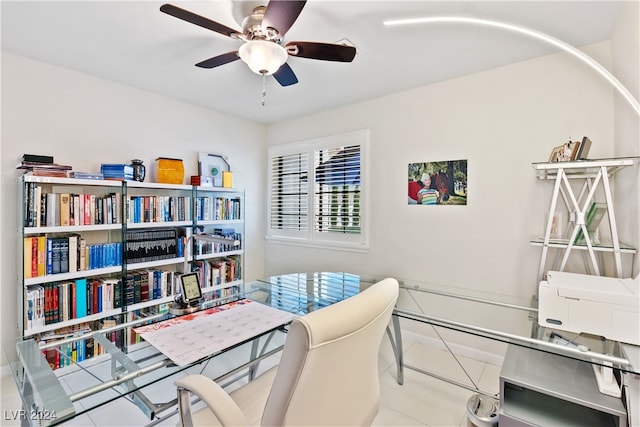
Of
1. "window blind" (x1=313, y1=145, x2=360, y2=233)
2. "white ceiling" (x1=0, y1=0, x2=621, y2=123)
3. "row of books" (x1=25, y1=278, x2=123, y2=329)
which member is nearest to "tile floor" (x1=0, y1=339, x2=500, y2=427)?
"row of books" (x1=25, y1=278, x2=123, y2=329)

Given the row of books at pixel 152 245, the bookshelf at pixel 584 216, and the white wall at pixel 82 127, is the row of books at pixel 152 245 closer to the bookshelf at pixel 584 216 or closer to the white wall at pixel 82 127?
the white wall at pixel 82 127

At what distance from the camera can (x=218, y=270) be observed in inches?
134

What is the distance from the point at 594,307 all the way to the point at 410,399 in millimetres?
1261

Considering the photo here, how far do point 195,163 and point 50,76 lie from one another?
136 centimetres

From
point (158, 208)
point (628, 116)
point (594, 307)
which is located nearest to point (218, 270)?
point (158, 208)

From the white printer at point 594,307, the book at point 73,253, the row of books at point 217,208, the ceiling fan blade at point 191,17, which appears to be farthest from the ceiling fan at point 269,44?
the book at point 73,253

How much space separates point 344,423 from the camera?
42.6 inches

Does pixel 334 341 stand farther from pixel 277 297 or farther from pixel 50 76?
pixel 50 76

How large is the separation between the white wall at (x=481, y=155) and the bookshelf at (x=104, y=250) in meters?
1.68

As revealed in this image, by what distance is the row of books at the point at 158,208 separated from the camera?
275 centimetres

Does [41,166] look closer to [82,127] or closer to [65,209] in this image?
[65,209]

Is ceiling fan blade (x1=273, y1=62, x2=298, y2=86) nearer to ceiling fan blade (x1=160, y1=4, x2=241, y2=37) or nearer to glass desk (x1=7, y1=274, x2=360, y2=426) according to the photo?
ceiling fan blade (x1=160, y1=4, x2=241, y2=37)

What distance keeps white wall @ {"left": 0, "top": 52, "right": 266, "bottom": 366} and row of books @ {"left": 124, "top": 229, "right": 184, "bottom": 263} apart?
710 millimetres

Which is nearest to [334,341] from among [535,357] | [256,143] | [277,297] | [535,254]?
[277,297]
